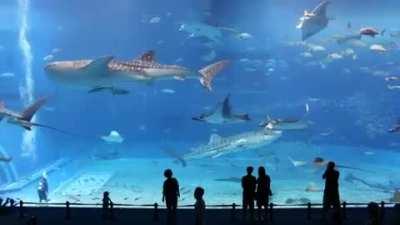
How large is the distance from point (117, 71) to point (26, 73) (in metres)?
21.7

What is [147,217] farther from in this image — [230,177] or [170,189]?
[230,177]

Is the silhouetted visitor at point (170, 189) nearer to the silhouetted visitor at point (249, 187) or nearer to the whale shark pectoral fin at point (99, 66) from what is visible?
the silhouetted visitor at point (249, 187)

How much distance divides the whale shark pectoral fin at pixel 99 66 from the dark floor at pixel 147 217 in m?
3.49

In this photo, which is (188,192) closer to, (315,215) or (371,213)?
(315,215)

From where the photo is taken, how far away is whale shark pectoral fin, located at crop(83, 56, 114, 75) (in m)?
9.32

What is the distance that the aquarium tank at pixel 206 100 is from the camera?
16.4m

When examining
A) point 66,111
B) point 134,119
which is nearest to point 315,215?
point 134,119

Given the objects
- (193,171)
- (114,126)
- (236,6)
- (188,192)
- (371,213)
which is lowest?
(371,213)

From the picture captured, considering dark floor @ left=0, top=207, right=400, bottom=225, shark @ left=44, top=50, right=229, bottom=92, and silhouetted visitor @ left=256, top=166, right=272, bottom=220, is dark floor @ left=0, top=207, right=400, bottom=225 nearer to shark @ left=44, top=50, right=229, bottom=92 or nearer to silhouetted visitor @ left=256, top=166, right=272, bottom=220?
silhouetted visitor @ left=256, top=166, right=272, bottom=220

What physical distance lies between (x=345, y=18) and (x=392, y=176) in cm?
900

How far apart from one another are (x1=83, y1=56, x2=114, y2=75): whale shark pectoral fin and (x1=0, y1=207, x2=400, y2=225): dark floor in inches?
137

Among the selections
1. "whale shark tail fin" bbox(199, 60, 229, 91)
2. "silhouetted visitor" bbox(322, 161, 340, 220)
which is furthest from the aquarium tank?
"silhouetted visitor" bbox(322, 161, 340, 220)

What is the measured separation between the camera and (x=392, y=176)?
16562 mm

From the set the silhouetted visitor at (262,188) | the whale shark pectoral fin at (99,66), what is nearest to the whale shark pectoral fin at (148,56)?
the whale shark pectoral fin at (99,66)
